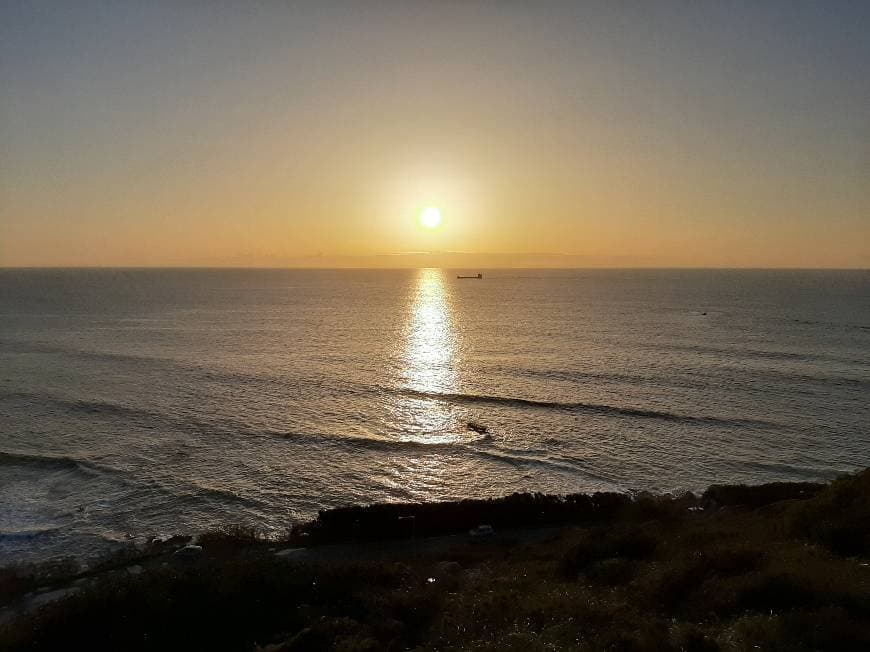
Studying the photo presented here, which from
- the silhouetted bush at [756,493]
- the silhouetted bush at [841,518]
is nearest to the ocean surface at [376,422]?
the silhouetted bush at [756,493]

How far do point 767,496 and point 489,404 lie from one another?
27.0m

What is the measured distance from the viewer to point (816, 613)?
51.7ft

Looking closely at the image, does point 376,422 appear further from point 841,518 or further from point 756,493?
point 841,518

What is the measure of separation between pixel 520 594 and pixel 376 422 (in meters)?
30.7

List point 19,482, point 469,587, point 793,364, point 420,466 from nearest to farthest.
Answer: point 469,587
point 19,482
point 420,466
point 793,364

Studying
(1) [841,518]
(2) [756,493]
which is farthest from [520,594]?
(2) [756,493]

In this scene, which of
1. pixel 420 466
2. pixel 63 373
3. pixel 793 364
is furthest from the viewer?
pixel 793 364

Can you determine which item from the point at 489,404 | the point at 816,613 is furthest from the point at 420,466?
the point at 816,613

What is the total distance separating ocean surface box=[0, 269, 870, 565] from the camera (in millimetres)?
35438

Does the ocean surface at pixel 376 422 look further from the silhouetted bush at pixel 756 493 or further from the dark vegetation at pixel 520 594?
the dark vegetation at pixel 520 594

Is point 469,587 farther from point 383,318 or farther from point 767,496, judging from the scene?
point 383,318

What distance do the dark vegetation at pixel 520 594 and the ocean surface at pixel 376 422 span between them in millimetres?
7284

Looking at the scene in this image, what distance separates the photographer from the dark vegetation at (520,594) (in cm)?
1631

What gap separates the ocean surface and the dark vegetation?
7.28 metres
